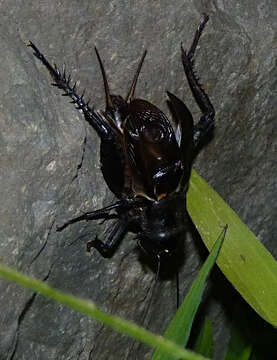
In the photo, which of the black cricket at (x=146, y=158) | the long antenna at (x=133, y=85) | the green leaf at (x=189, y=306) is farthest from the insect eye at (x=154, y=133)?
the green leaf at (x=189, y=306)

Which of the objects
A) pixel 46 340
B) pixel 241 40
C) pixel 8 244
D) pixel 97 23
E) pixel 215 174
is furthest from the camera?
pixel 215 174

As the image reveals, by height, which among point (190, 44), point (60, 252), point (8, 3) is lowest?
point (60, 252)

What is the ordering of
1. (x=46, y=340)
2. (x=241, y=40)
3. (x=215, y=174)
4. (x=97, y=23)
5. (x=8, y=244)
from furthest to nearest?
(x=215, y=174) < (x=241, y=40) < (x=46, y=340) < (x=97, y=23) < (x=8, y=244)

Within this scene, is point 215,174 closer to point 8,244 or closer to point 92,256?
point 92,256

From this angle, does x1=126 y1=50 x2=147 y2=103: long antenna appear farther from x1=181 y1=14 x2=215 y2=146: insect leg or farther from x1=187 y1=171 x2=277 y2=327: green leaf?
x1=187 y1=171 x2=277 y2=327: green leaf

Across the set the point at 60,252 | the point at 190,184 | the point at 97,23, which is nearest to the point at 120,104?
the point at 97,23

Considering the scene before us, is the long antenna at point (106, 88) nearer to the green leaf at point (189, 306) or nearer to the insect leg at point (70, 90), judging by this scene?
the insect leg at point (70, 90)

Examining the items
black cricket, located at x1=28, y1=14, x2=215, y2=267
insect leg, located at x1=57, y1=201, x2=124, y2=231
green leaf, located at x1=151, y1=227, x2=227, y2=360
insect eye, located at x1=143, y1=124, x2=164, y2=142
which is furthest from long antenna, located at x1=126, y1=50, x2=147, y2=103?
green leaf, located at x1=151, y1=227, x2=227, y2=360
